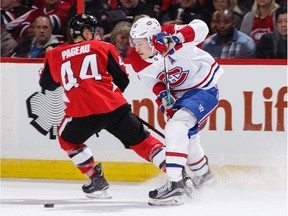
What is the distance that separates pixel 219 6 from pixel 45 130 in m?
1.56

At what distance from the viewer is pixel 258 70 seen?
6109 mm

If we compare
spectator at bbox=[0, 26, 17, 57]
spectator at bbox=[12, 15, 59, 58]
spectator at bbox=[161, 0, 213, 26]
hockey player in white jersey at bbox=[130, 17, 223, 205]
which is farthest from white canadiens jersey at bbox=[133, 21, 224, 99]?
spectator at bbox=[0, 26, 17, 57]

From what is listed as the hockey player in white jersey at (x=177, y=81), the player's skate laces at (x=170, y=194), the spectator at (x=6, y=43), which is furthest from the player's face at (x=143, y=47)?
the spectator at (x=6, y=43)

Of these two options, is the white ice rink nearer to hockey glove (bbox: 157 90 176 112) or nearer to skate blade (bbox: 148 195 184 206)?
skate blade (bbox: 148 195 184 206)

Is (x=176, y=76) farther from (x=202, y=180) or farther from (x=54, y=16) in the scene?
(x=54, y=16)

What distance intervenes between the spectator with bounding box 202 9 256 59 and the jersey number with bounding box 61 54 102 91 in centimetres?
135

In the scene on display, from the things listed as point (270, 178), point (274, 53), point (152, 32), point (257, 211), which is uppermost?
point (152, 32)

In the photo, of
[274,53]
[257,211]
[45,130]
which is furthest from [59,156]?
[257,211]

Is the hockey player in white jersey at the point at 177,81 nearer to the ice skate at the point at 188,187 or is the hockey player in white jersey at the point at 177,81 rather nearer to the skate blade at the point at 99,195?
the ice skate at the point at 188,187

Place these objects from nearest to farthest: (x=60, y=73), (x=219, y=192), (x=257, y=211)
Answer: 1. (x=257, y=211)
2. (x=60, y=73)
3. (x=219, y=192)

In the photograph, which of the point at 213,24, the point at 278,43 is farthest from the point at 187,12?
the point at 278,43

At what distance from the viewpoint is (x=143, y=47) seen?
16.3ft

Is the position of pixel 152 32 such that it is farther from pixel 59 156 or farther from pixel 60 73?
pixel 59 156

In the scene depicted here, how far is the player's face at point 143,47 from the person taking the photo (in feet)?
16.3
